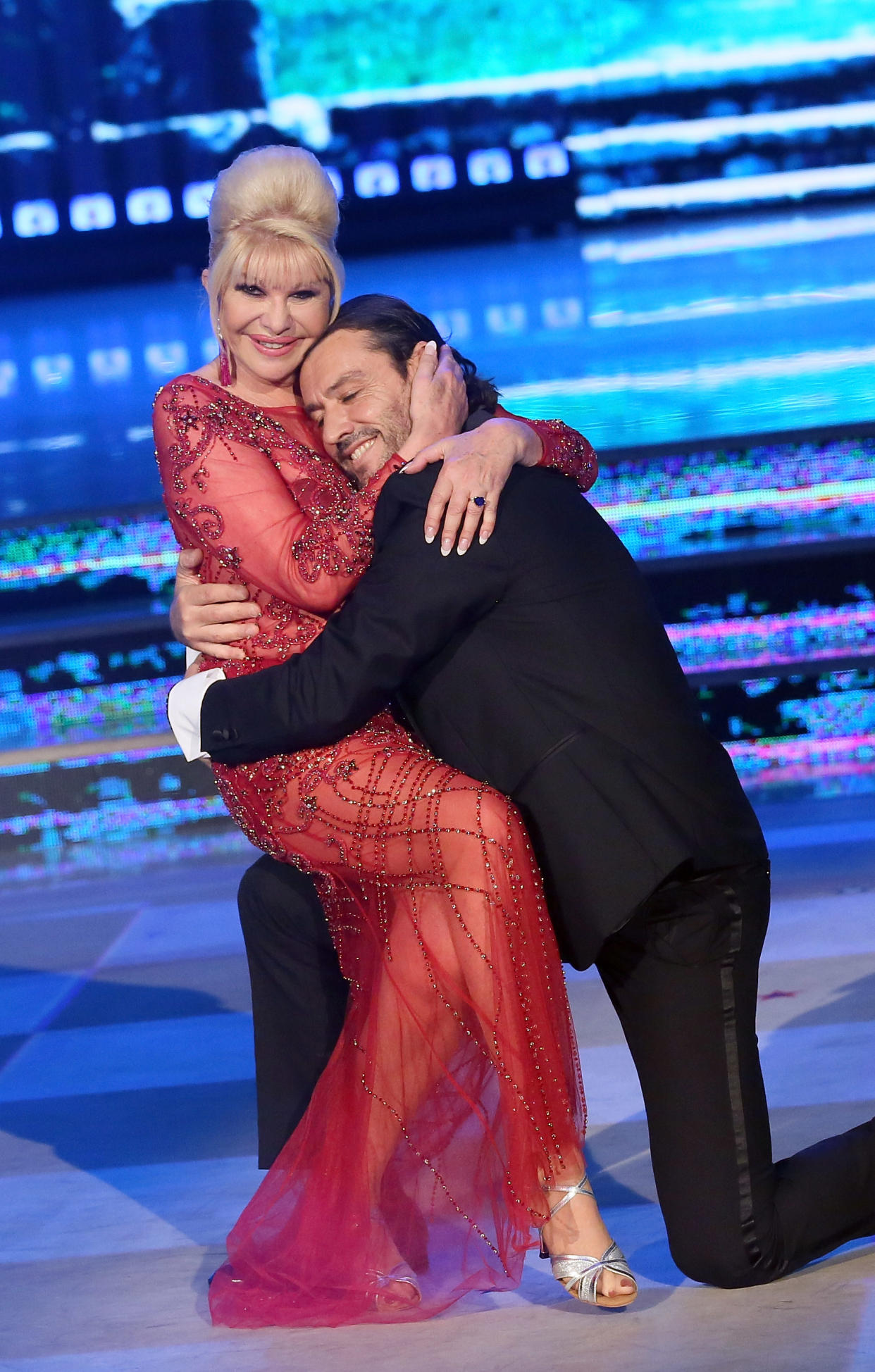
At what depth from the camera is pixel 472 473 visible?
79.2 inches

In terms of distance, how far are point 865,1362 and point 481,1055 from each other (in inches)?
22.6

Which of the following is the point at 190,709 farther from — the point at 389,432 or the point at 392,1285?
the point at 392,1285

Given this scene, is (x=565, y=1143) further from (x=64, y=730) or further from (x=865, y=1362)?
(x=64, y=730)

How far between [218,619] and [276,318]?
0.44m

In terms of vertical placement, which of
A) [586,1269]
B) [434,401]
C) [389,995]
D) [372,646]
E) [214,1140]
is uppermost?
[434,401]

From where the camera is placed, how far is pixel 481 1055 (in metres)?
2.11

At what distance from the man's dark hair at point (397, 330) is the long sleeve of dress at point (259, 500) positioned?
180 mm

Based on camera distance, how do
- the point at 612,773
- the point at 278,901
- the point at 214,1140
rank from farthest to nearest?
the point at 214,1140
the point at 278,901
the point at 612,773

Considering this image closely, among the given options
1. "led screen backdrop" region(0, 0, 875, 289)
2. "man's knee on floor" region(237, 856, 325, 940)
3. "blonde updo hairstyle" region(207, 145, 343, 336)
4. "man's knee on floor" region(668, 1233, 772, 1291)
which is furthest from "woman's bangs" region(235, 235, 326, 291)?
"led screen backdrop" region(0, 0, 875, 289)

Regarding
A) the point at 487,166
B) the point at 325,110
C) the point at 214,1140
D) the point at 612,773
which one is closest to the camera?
the point at 612,773

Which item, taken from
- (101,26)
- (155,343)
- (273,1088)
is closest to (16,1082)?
(273,1088)

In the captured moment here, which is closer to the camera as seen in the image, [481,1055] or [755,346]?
[481,1055]

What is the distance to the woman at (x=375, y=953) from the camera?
6.65 ft

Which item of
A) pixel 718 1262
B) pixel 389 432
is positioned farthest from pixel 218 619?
pixel 718 1262
